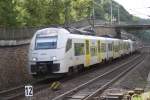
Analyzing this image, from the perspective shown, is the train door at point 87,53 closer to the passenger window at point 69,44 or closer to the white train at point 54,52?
the white train at point 54,52

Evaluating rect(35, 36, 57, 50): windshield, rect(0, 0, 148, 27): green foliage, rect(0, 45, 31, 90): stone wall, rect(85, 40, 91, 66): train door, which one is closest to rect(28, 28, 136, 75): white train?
rect(35, 36, 57, 50): windshield

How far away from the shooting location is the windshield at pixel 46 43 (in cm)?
2650

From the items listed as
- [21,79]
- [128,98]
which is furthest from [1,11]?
[128,98]

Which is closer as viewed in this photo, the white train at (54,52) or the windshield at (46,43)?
the white train at (54,52)

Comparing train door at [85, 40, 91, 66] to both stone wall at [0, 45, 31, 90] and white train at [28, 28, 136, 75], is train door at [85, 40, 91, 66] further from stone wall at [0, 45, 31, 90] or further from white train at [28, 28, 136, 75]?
stone wall at [0, 45, 31, 90]

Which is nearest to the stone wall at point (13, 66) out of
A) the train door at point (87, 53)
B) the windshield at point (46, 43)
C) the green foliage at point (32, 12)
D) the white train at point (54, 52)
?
the white train at point (54, 52)

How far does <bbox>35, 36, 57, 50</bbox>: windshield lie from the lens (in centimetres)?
2650

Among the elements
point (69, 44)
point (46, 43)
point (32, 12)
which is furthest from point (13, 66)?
point (32, 12)

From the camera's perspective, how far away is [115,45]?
167 ft

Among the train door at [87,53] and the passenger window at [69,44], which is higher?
the passenger window at [69,44]

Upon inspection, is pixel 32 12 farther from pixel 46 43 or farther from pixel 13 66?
pixel 46 43

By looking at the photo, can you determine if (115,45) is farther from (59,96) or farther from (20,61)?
(59,96)

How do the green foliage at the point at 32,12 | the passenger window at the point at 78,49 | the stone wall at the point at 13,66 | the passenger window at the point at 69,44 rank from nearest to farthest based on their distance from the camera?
the stone wall at the point at 13,66 < the passenger window at the point at 69,44 < the passenger window at the point at 78,49 < the green foliage at the point at 32,12

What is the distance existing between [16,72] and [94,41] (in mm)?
9617
